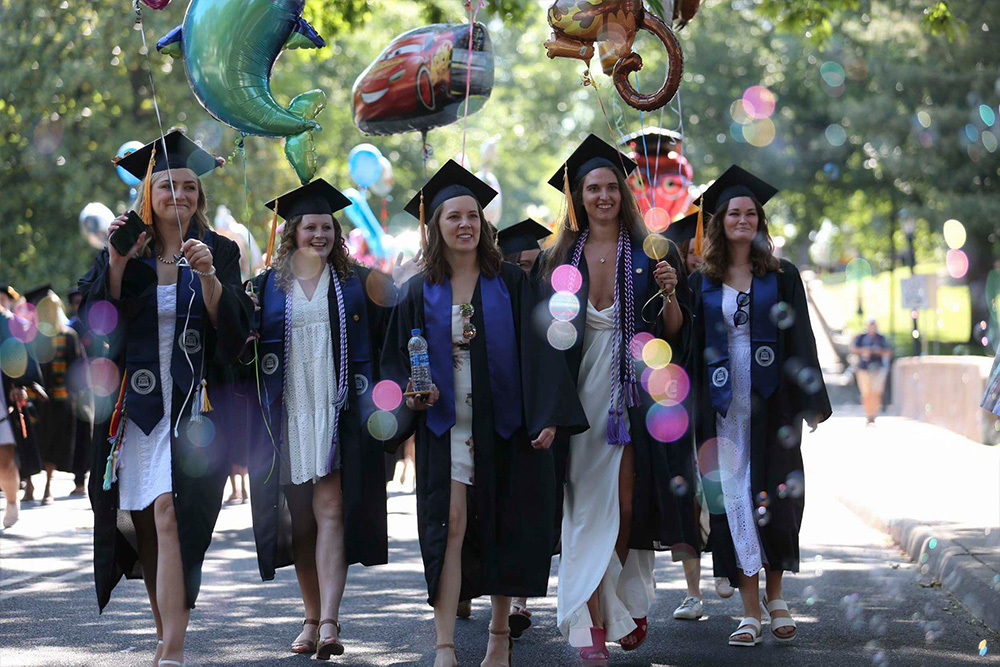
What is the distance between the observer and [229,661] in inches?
257

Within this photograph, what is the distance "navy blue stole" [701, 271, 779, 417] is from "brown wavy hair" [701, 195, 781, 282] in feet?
0.31

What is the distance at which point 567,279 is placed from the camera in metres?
6.67

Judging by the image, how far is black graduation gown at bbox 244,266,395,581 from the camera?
22.4 feet

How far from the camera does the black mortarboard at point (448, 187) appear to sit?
6.64 meters

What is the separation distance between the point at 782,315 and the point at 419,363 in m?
1.92

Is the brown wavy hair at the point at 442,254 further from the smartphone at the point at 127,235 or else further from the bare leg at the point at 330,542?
the smartphone at the point at 127,235

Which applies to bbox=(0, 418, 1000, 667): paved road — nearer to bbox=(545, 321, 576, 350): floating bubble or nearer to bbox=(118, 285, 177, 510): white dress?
bbox=(118, 285, 177, 510): white dress

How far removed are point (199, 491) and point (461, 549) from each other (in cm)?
117

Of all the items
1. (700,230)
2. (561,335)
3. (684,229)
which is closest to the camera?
(561,335)

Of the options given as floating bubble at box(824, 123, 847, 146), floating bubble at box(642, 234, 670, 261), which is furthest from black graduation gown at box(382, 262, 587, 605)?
floating bubble at box(824, 123, 847, 146)

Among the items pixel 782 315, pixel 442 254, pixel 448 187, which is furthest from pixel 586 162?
pixel 782 315

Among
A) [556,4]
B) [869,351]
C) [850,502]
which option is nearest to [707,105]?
[869,351]

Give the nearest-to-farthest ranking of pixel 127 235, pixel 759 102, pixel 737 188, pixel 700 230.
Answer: pixel 127 235 → pixel 737 188 → pixel 700 230 → pixel 759 102

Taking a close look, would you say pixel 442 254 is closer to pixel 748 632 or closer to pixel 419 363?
pixel 419 363
